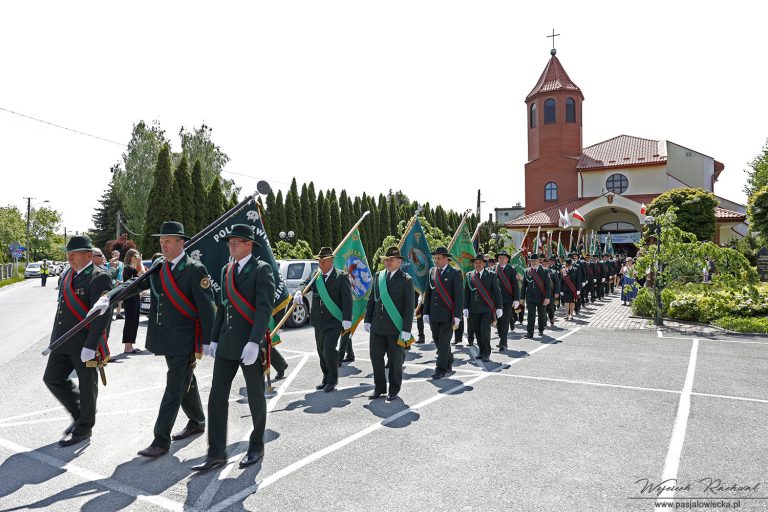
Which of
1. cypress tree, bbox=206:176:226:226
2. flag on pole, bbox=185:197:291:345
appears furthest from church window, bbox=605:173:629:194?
flag on pole, bbox=185:197:291:345

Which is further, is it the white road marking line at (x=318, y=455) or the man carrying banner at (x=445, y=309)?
the man carrying banner at (x=445, y=309)

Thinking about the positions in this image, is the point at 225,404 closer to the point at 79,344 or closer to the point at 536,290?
the point at 79,344

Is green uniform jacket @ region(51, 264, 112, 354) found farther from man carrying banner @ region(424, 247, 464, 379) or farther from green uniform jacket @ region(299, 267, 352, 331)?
man carrying banner @ region(424, 247, 464, 379)

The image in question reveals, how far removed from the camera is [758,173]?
2235 inches

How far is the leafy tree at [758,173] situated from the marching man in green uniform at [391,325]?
57597 mm

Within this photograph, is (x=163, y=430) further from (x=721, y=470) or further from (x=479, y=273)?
(x=479, y=273)

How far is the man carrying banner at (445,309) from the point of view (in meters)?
7.88

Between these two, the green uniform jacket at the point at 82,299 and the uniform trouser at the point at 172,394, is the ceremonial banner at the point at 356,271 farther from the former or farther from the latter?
the uniform trouser at the point at 172,394

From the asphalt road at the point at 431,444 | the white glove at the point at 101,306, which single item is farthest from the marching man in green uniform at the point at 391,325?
the white glove at the point at 101,306

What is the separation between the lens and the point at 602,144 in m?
51.2

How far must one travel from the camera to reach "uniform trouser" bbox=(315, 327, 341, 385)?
7.09m

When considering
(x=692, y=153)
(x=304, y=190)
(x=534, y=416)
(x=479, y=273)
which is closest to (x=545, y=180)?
(x=692, y=153)

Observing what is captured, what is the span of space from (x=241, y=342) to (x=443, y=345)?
13.4ft

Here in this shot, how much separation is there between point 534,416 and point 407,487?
2.32 m
